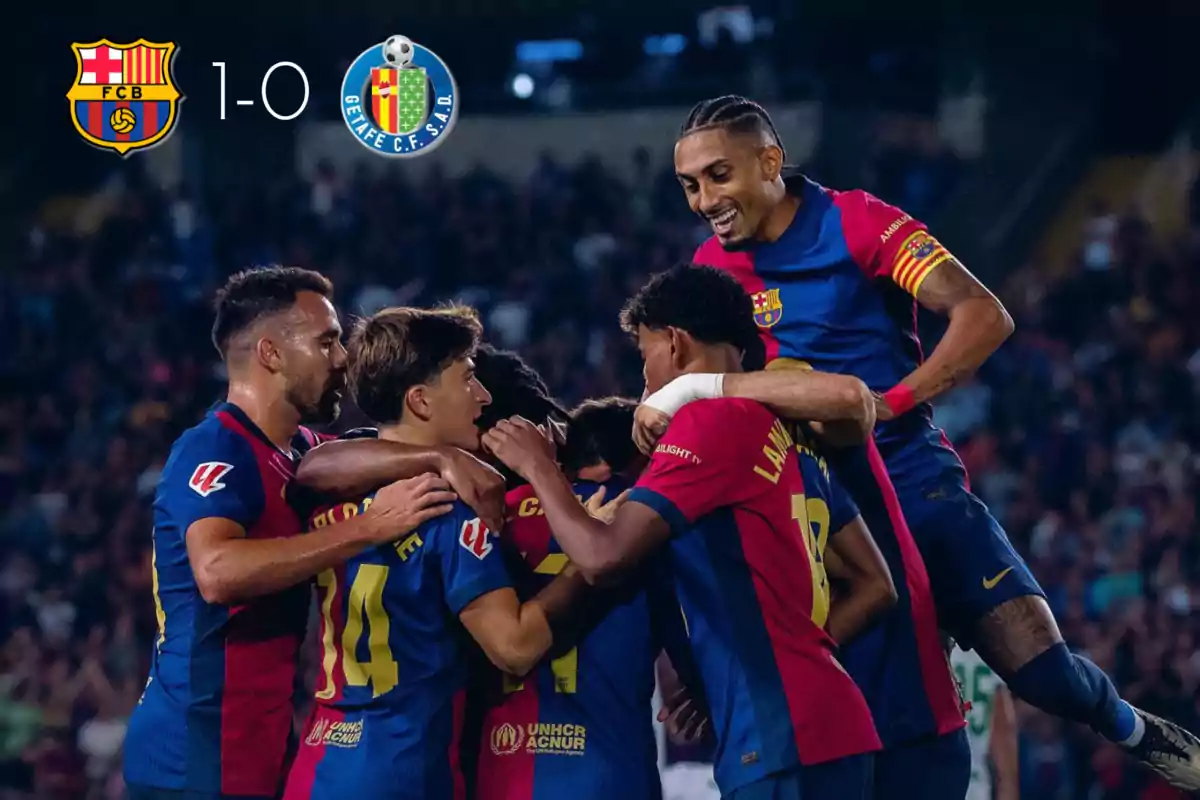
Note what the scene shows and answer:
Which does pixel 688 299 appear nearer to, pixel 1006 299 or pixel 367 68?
pixel 367 68

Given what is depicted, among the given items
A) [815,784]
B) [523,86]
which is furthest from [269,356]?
[523,86]

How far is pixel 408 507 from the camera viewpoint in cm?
429

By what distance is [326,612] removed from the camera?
4.43 metres

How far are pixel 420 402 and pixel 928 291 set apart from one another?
58.2 inches

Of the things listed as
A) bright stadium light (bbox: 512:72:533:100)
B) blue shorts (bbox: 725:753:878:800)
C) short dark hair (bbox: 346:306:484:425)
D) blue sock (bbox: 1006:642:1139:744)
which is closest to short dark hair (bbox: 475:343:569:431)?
short dark hair (bbox: 346:306:484:425)

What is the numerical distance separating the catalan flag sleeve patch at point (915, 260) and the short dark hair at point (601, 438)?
864 millimetres

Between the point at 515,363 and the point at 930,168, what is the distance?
11773mm

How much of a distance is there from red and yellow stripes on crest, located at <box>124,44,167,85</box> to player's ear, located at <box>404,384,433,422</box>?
7.73 metres

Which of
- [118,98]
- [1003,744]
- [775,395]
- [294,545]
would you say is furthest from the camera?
[118,98]

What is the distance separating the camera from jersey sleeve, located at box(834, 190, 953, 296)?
4836 mm

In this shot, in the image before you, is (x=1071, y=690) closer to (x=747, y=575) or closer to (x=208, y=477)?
(x=747, y=575)

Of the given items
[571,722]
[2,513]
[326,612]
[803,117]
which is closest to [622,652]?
[571,722]

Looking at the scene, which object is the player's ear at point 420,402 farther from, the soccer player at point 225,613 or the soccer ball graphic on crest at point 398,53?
the soccer ball graphic on crest at point 398,53

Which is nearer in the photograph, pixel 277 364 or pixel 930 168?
pixel 277 364
